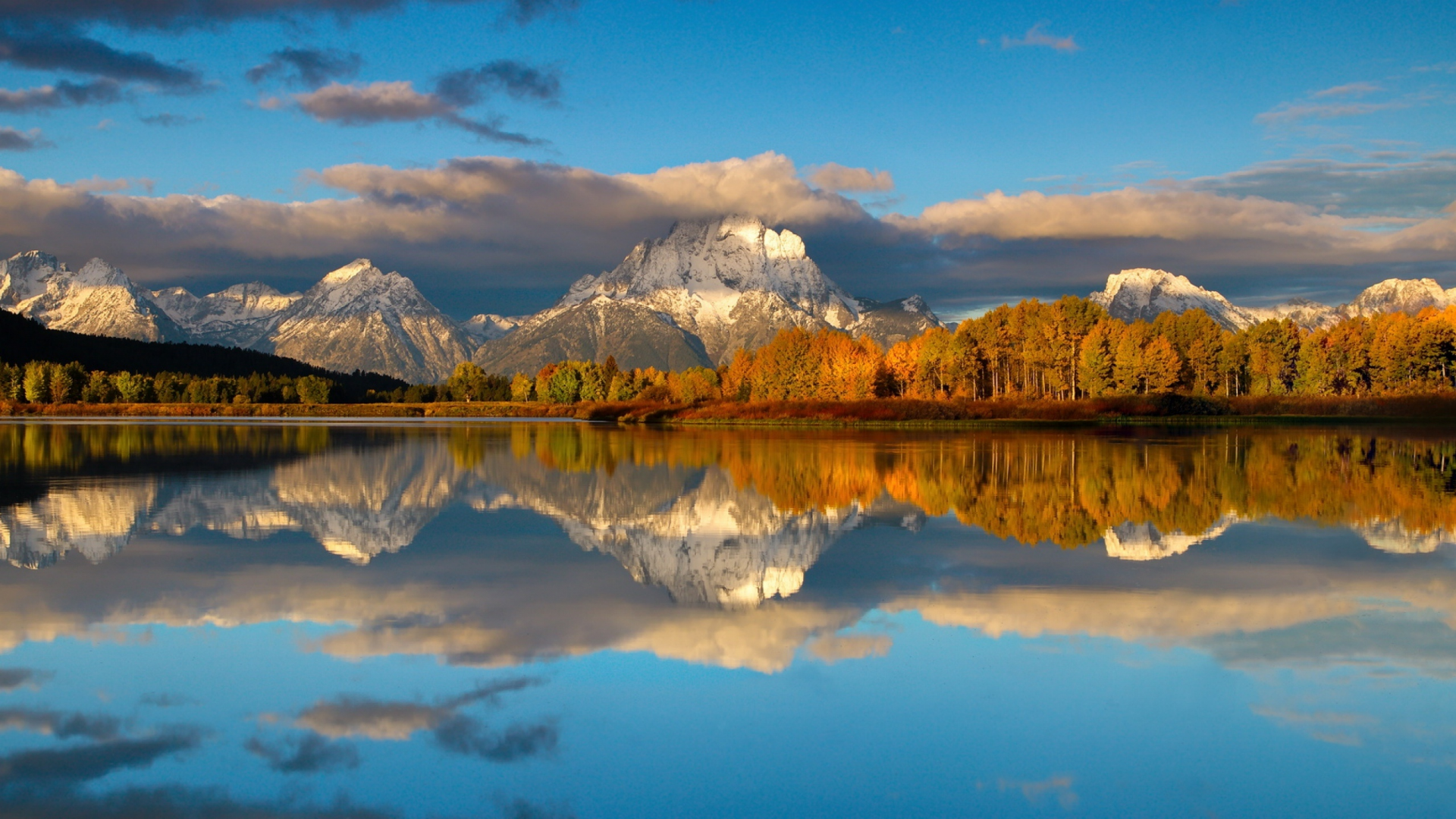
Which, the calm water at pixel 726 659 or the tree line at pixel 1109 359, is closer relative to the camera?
the calm water at pixel 726 659

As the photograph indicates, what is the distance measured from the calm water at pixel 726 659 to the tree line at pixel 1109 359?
119016mm

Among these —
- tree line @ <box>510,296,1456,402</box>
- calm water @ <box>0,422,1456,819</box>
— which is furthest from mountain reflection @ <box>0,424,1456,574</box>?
tree line @ <box>510,296,1456,402</box>

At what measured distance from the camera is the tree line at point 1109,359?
479 ft

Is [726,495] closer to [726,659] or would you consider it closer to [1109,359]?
[726,659]

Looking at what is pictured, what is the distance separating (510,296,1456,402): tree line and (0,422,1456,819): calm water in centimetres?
11902

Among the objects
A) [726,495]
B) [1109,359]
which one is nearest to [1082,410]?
[1109,359]

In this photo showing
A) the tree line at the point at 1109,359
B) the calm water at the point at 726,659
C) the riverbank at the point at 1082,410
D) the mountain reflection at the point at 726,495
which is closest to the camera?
the calm water at the point at 726,659

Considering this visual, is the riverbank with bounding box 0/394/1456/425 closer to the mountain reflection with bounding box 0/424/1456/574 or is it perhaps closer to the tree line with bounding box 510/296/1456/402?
the tree line with bounding box 510/296/1456/402

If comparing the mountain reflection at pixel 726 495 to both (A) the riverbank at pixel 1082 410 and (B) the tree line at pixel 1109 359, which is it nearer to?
(A) the riverbank at pixel 1082 410

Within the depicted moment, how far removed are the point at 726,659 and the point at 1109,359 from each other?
465 feet

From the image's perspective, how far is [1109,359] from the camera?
144m

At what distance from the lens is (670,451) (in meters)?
62.4

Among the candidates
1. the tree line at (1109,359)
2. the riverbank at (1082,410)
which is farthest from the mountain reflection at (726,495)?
the tree line at (1109,359)

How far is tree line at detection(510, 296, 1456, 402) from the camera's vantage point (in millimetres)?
146000
